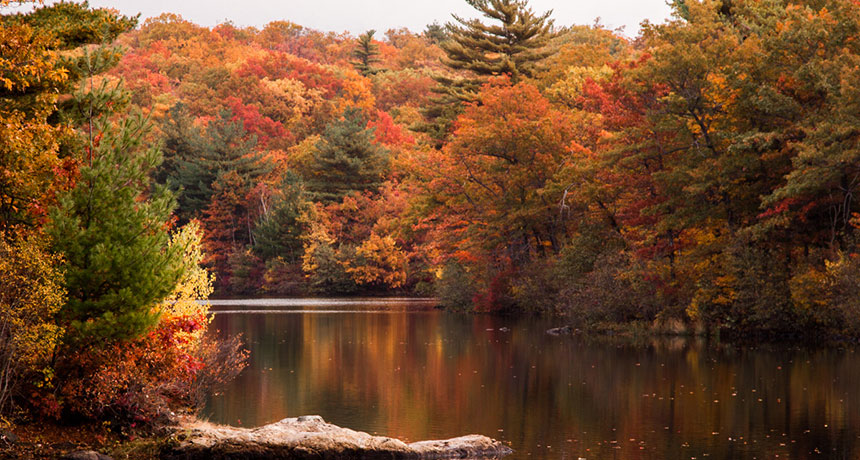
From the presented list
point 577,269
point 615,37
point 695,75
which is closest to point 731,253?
point 695,75

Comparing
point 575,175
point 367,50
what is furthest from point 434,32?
point 575,175

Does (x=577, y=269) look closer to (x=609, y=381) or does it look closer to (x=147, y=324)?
(x=609, y=381)

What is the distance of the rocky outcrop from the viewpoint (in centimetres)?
1464

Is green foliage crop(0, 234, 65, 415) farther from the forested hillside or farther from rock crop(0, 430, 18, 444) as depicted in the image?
the forested hillside

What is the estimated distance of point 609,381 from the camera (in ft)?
80.7

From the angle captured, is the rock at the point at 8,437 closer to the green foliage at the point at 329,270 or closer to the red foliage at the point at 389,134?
the green foliage at the point at 329,270

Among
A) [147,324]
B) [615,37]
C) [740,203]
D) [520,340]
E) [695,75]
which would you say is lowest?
[520,340]

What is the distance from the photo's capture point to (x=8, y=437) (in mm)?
14086

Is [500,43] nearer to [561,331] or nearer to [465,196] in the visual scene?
[465,196]

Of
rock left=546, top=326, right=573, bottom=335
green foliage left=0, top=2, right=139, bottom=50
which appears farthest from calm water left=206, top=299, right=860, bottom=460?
green foliage left=0, top=2, right=139, bottom=50

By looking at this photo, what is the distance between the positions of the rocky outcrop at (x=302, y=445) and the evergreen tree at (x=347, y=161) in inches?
2518

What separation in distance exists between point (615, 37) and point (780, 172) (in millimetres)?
60406

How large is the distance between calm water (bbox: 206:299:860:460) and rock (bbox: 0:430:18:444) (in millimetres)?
5140

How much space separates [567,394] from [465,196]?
3083cm
